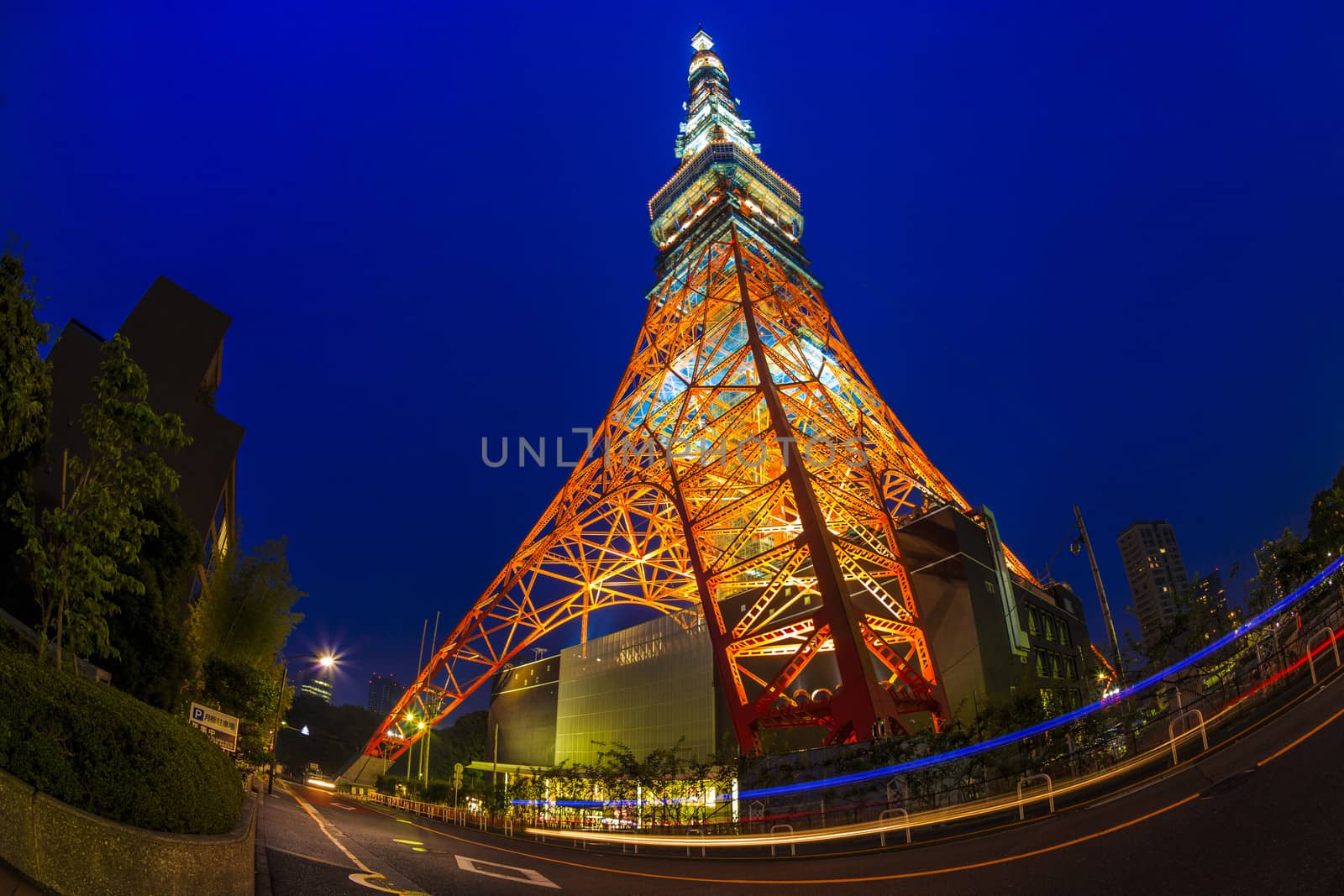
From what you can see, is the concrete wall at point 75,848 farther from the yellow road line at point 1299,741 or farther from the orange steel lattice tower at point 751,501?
the orange steel lattice tower at point 751,501

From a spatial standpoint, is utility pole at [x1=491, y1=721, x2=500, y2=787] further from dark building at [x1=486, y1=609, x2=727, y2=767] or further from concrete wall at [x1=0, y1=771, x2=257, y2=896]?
concrete wall at [x1=0, y1=771, x2=257, y2=896]

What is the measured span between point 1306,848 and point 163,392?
2516 centimetres

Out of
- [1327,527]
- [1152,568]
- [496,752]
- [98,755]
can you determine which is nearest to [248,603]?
[98,755]

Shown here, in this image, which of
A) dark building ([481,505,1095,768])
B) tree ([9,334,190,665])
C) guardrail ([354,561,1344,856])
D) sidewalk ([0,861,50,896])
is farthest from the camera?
dark building ([481,505,1095,768])

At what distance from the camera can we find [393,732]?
38125 mm

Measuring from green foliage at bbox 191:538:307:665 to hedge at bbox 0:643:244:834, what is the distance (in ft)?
54.6

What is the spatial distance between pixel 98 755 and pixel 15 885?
94 centimetres

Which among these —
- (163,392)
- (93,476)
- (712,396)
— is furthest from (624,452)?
(93,476)

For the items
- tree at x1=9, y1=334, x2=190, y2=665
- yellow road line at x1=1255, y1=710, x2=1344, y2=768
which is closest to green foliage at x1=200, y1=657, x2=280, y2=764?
tree at x1=9, y1=334, x2=190, y2=665

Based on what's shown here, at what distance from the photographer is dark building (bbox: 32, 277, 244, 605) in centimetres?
1777

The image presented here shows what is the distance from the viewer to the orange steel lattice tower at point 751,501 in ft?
66.7

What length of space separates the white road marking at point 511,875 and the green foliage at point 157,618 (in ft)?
21.1

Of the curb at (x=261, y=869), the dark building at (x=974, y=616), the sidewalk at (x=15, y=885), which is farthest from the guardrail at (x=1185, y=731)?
the dark building at (x=974, y=616)

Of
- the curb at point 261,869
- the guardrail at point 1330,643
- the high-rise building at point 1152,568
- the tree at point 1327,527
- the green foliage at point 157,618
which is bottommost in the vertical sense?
the curb at point 261,869
